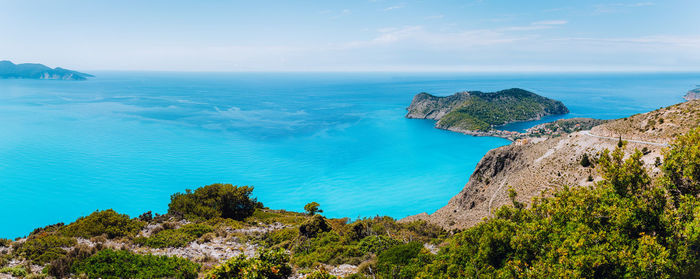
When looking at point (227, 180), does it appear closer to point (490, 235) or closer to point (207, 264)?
point (207, 264)

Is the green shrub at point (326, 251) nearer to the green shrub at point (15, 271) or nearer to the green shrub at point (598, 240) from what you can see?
the green shrub at point (598, 240)

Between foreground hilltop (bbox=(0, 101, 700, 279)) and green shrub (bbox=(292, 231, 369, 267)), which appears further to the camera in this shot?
green shrub (bbox=(292, 231, 369, 267))

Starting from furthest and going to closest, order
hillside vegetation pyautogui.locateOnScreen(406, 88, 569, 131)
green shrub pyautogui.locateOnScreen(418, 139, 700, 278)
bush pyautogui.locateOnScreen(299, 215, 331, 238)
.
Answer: hillside vegetation pyautogui.locateOnScreen(406, 88, 569, 131) < bush pyautogui.locateOnScreen(299, 215, 331, 238) < green shrub pyautogui.locateOnScreen(418, 139, 700, 278)

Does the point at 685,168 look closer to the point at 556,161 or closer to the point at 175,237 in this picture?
the point at 556,161

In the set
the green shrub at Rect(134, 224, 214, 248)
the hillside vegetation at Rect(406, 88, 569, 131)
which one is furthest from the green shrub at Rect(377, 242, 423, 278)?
the hillside vegetation at Rect(406, 88, 569, 131)

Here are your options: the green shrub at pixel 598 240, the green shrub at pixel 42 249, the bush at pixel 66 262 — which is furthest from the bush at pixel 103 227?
the green shrub at pixel 598 240

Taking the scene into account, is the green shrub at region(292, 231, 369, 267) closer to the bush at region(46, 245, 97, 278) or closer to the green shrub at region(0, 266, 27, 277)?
the bush at region(46, 245, 97, 278)

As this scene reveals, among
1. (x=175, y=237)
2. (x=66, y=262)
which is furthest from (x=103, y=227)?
Answer: (x=66, y=262)
